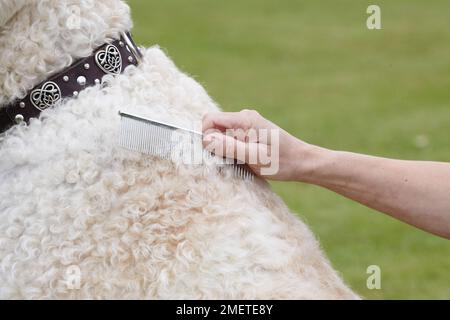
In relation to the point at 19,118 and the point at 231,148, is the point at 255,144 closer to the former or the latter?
the point at 231,148

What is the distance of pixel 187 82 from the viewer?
2.92 m

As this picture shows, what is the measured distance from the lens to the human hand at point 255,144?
272cm

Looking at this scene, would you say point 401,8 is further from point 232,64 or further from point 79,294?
point 79,294

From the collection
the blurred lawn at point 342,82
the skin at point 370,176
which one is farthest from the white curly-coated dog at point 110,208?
the blurred lawn at point 342,82

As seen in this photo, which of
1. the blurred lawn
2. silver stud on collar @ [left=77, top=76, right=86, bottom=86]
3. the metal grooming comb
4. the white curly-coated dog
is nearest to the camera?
the white curly-coated dog

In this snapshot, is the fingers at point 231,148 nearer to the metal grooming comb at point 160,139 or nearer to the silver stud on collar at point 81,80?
the metal grooming comb at point 160,139

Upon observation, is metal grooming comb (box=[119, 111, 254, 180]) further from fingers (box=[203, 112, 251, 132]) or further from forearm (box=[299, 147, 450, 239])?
forearm (box=[299, 147, 450, 239])

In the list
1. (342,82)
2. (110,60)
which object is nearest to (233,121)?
(110,60)

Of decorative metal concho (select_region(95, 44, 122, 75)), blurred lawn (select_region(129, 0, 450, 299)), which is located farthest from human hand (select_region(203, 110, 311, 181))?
blurred lawn (select_region(129, 0, 450, 299))

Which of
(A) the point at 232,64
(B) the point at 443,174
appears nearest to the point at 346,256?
(B) the point at 443,174

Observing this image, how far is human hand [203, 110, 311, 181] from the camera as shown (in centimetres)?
272

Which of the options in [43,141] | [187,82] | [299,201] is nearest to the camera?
[43,141]
